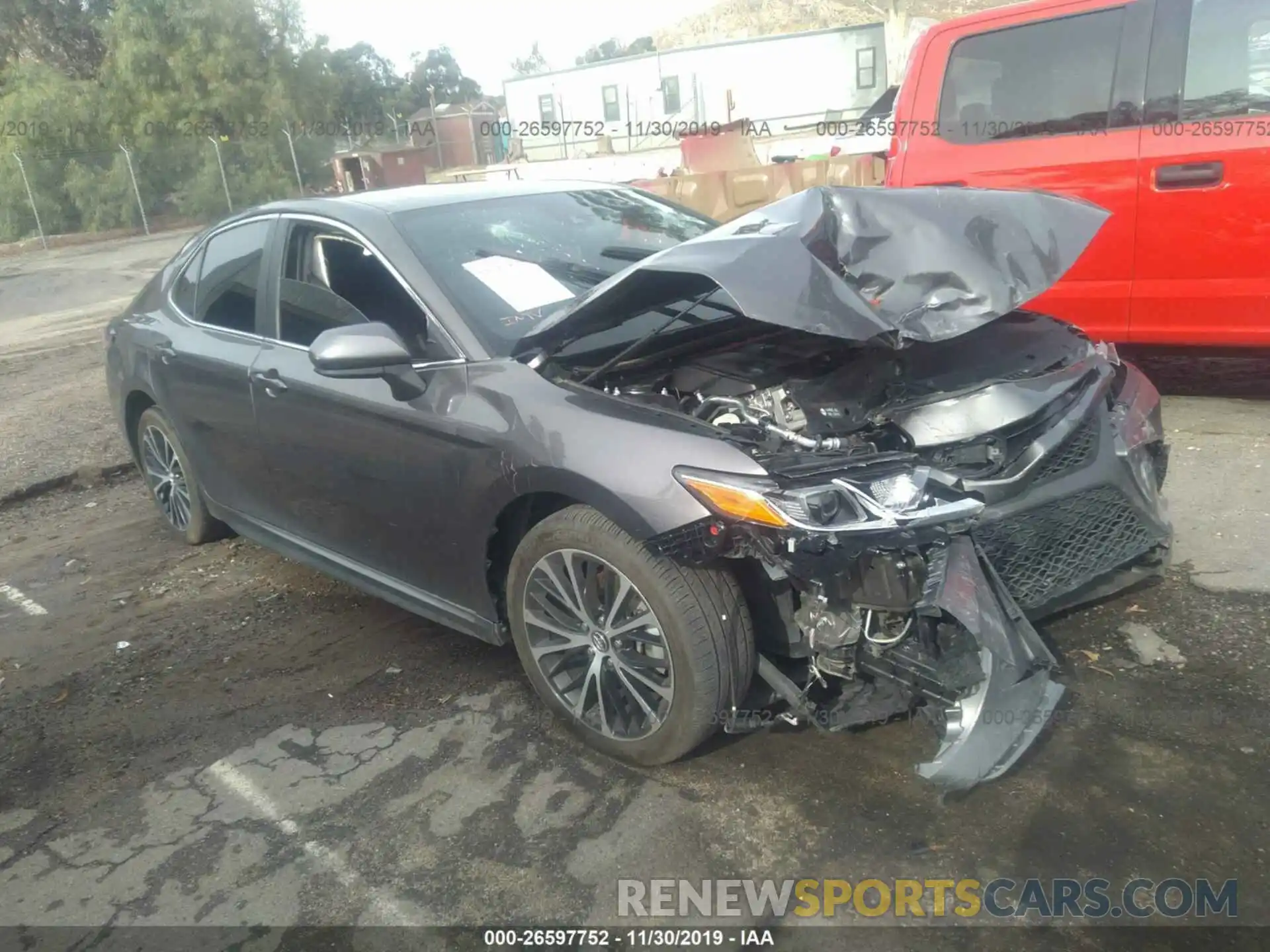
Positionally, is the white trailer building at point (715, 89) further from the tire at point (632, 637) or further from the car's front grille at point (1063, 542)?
the tire at point (632, 637)

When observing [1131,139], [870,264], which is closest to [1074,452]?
[870,264]

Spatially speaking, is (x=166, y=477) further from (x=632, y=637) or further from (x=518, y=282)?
(x=632, y=637)

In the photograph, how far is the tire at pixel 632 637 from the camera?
103 inches

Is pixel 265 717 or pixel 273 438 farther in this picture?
pixel 273 438

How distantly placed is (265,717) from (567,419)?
1.63 m

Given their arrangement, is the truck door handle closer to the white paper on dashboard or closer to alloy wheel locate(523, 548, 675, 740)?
the white paper on dashboard

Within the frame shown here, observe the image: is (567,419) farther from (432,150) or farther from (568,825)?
(432,150)

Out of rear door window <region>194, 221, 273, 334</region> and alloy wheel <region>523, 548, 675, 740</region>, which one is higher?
rear door window <region>194, 221, 273, 334</region>

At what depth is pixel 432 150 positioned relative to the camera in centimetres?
4731

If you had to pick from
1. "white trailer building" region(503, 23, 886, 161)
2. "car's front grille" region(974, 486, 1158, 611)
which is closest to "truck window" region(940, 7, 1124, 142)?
"car's front grille" region(974, 486, 1158, 611)

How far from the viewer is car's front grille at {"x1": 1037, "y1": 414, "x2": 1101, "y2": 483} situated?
2844mm

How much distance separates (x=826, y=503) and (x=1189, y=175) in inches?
137

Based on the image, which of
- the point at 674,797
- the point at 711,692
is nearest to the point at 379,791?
the point at 674,797

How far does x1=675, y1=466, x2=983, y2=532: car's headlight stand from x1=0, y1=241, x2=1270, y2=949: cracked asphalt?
0.81 metres
